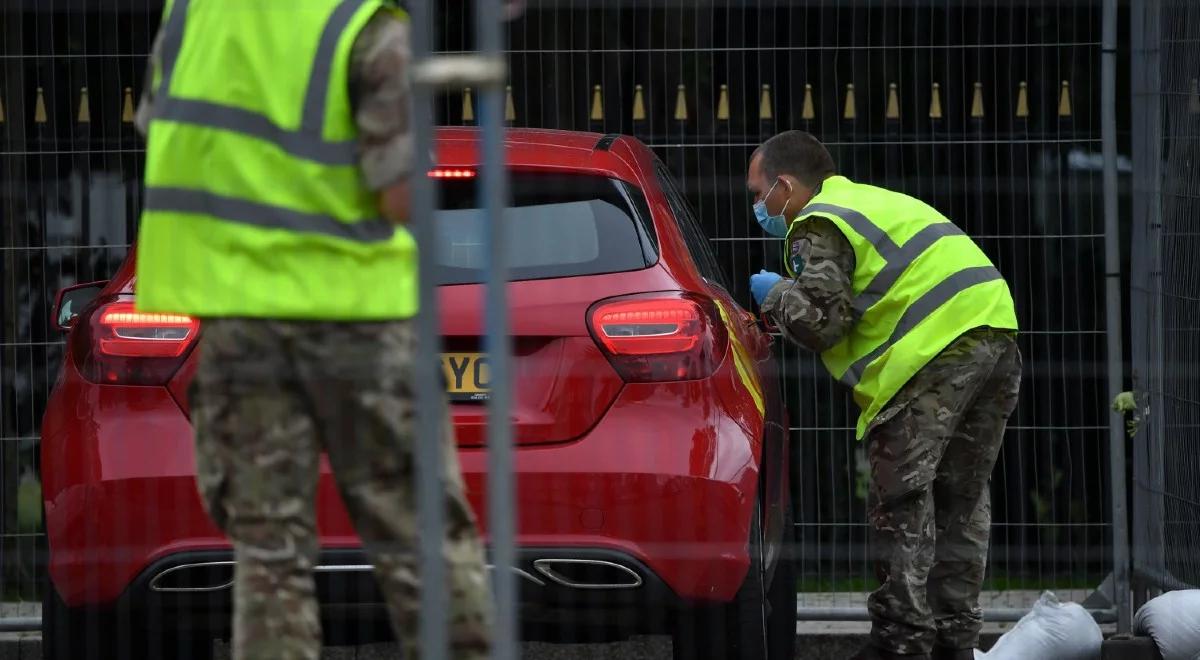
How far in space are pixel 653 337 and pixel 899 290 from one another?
936 millimetres

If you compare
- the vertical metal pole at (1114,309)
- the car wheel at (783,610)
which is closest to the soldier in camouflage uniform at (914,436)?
the car wheel at (783,610)

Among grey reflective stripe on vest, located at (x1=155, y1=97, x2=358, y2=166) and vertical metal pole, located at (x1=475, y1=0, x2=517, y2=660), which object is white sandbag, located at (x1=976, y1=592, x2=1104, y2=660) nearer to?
grey reflective stripe on vest, located at (x1=155, y1=97, x2=358, y2=166)

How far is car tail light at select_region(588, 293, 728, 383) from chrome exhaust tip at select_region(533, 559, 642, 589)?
460mm

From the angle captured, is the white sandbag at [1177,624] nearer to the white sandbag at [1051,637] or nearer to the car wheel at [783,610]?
the white sandbag at [1051,637]

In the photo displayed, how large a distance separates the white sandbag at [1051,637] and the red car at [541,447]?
156 cm

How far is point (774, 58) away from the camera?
6914 millimetres

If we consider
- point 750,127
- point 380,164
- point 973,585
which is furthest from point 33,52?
point 380,164

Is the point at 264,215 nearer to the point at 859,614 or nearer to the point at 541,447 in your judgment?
the point at 541,447

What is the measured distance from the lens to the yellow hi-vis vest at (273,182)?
3.31 meters

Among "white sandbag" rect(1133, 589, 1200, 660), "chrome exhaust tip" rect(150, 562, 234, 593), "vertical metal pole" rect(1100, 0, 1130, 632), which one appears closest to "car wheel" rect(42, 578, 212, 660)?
"chrome exhaust tip" rect(150, 562, 234, 593)

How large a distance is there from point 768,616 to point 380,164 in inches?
119

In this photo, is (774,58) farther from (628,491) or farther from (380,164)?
(380,164)

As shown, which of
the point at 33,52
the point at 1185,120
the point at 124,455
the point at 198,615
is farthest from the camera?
the point at 33,52

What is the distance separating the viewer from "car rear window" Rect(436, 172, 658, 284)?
4.92 meters
